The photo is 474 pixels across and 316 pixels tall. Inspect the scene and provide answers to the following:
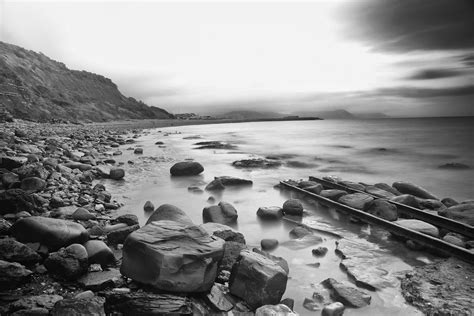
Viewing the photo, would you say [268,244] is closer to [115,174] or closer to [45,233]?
[45,233]

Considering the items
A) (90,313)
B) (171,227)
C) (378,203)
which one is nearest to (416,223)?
(378,203)

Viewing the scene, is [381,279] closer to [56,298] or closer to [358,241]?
[358,241]

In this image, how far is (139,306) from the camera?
8.04ft

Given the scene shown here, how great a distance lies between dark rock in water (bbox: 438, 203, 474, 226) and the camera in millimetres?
5668

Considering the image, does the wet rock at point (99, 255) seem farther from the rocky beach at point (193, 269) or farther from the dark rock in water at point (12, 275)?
Answer: the dark rock in water at point (12, 275)

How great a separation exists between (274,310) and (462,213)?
209 inches

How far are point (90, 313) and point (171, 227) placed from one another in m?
1.10

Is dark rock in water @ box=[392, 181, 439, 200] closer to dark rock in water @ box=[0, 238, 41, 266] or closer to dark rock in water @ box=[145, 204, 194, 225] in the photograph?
dark rock in water @ box=[145, 204, 194, 225]

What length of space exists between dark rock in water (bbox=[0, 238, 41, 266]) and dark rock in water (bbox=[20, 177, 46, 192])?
2.96m

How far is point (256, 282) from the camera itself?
2.85 metres

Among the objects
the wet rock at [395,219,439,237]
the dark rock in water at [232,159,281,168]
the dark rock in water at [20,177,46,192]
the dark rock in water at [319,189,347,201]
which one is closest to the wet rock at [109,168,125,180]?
the dark rock in water at [20,177,46,192]

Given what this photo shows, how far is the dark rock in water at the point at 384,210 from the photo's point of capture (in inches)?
233

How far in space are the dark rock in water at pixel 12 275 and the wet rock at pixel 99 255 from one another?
2.01ft

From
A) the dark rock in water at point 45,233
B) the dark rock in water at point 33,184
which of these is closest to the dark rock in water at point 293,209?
the dark rock in water at point 45,233
